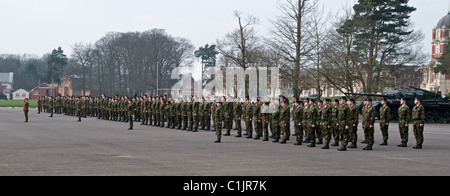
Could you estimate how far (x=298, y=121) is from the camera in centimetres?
1667

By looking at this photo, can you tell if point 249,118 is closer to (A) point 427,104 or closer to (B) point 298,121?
(B) point 298,121

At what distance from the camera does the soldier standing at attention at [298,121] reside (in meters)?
16.5

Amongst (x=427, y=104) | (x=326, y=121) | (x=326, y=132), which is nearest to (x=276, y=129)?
(x=326, y=121)

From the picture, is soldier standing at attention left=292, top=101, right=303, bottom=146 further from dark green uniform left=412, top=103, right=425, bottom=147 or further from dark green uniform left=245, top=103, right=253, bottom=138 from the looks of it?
dark green uniform left=412, top=103, right=425, bottom=147

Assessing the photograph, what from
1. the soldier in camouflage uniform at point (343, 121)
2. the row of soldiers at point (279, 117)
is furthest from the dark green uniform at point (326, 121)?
the soldier in camouflage uniform at point (343, 121)

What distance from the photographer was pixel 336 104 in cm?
1588

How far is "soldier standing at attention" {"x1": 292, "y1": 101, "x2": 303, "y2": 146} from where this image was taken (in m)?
16.5

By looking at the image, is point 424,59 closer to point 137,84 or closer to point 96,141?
point 96,141

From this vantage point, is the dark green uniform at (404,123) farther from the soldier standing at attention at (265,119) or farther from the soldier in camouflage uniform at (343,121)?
the soldier standing at attention at (265,119)

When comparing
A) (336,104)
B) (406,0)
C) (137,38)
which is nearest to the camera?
(336,104)

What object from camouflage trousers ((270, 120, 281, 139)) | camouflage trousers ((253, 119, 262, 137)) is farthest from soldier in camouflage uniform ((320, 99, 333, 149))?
camouflage trousers ((253, 119, 262, 137))
